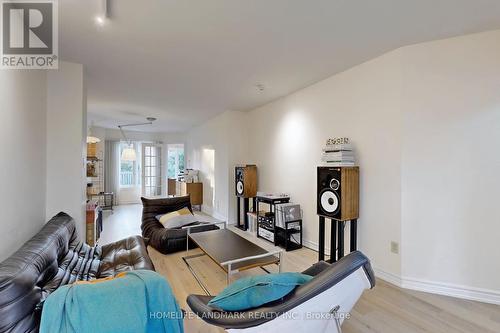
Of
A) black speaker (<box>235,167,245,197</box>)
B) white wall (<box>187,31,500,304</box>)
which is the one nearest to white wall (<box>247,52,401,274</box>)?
white wall (<box>187,31,500,304</box>)

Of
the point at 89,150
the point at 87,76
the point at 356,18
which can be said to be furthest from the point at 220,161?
the point at 356,18

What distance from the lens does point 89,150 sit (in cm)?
479

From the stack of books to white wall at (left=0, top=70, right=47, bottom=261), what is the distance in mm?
3073

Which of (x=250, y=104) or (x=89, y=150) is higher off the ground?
(x=250, y=104)

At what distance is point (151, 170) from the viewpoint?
875 centimetres

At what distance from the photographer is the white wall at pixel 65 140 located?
2.84 metres

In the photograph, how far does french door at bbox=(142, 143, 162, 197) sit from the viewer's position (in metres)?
8.61

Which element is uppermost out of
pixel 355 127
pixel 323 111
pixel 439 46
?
pixel 439 46

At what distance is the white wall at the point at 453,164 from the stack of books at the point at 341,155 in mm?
576

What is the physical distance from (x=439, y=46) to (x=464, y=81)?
43cm

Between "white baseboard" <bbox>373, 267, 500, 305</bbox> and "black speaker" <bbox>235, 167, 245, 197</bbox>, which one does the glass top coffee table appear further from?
"black speaker" <bbox>235, 167, 245, 197</bbox>

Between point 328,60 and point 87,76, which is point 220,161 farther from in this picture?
point 328,60

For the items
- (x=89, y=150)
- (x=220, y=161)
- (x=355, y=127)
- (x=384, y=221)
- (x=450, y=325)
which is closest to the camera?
(x=450, y=325)

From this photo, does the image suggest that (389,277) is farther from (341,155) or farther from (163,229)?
(163,229)
